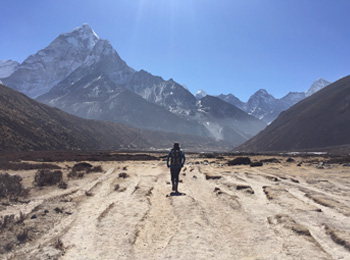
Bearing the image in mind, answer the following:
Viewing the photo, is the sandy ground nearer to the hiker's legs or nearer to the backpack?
the hiker's legs

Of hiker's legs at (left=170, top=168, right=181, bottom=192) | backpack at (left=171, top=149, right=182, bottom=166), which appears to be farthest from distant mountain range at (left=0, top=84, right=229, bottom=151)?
backpack at (left=171, top=149, right=182, bottom=166)

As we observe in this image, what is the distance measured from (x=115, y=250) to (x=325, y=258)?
15.0 feet

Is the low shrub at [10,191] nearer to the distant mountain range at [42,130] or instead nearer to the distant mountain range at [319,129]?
the distant mountain range at [42,130]

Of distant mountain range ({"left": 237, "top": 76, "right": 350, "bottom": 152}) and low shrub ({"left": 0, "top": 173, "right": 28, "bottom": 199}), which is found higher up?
distant mountain range ({"left": 237, "top": 76, "right": 350, "bottom": 152})

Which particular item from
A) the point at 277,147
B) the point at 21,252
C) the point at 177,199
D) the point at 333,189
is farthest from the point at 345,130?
the point at 21,252

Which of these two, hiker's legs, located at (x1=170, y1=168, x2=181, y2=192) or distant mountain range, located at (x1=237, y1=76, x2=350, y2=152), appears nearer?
hiker's legs, located at (x1=170, y1=168, x2=181, y2=192)

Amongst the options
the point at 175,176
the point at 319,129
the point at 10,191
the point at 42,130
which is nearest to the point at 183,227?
the point at 175,176

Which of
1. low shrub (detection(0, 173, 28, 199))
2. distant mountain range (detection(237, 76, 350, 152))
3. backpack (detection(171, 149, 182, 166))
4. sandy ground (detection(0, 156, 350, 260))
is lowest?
sandy ground (detection(0, 156, 350, 260))

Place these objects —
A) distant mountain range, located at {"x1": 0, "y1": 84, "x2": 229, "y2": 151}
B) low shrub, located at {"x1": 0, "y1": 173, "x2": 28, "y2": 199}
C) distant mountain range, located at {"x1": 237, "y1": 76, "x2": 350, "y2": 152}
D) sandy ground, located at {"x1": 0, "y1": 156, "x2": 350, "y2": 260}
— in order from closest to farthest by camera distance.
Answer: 1. sandy ground, located at {"x1": 0, "y1": 156, "x2": 350, "y2": 260}
2. low shrub, located at {"x1": 0, "y1": 173, "x2": 28, "y2": 199}
3. distant mountain range, located at {"x1": 0, "y1": 84, "x2": 229, "y2": 151}
4. distant mountain range, located at {"x1": 237, "y1": 76, "x2": 350, "y2": 152}

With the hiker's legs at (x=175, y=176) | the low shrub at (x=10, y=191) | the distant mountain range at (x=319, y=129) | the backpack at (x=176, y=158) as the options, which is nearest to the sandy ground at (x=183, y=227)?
the low shrub at (x=10, y=191)

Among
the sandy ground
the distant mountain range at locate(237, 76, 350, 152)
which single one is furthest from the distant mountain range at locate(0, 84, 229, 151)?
the distant mountain range at locate(237, 76, 350, 152)

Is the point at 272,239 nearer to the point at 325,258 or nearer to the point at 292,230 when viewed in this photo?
the point at 292,230

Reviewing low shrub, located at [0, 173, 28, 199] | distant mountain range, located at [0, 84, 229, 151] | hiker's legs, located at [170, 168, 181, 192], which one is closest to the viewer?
low shrub, located at [0, 173, 28, 199]

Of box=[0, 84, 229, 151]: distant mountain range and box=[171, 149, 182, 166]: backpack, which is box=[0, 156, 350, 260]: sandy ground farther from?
box=[0, 84, 229, 151]: distant mountain range
